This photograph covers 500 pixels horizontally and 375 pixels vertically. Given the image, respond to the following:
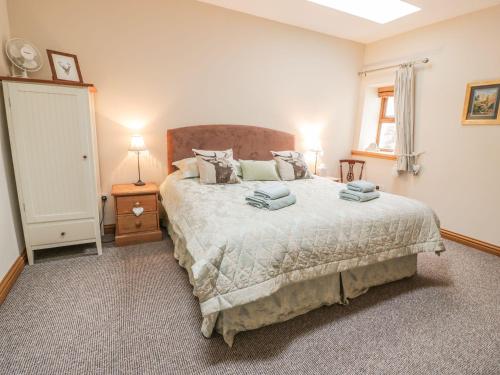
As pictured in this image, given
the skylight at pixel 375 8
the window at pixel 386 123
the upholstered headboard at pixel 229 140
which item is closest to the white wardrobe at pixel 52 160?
the upholstered headboard at pixel 229 140

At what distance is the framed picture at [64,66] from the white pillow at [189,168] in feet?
4.09

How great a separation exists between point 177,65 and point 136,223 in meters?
1.87

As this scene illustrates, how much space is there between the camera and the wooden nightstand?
112 inches

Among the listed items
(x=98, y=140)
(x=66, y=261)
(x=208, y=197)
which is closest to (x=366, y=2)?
(x=208, y=197)

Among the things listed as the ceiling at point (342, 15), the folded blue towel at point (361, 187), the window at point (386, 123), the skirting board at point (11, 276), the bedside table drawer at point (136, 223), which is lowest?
the skirting board at point (11, 276)

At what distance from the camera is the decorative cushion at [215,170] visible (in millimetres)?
2893

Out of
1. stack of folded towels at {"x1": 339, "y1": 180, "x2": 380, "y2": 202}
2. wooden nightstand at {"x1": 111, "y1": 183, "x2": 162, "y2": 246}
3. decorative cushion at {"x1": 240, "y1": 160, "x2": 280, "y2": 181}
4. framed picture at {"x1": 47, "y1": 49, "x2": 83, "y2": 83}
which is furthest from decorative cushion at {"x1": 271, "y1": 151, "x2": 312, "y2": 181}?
framed picture at {"x1": 47, "y1": 49, "x2": 83, "y2": 83}

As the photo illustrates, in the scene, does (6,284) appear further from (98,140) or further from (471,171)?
(471,171)

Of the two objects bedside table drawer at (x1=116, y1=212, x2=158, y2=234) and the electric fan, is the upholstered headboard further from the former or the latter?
the electric fan

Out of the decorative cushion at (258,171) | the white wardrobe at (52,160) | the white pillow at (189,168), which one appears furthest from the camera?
the decorative cushion at (258,171)

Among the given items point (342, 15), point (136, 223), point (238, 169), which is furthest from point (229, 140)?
point (342, 15)

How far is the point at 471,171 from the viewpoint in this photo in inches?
124

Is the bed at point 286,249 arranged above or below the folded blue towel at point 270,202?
below

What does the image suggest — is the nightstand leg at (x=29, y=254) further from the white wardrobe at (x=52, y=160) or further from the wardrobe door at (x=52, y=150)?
the wardrobe door at (x=52, y=150)
